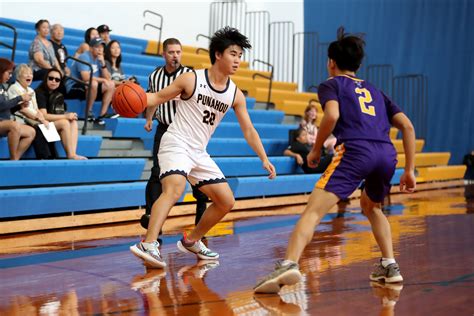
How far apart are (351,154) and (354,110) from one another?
234 mm

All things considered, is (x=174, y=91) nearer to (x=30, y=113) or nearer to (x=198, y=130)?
(x=198, y=130)

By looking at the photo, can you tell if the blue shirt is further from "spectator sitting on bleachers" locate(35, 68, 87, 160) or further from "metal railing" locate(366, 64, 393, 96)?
"metal railing" locate(366, 64, 393, 96)

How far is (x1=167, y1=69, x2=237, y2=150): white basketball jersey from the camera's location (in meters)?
4.82

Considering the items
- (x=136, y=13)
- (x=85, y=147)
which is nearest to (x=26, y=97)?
(x=85, y=147)

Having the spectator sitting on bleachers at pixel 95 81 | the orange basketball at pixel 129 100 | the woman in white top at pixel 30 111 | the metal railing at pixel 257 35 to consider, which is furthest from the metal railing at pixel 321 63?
the orange basketball at pixel 129 100

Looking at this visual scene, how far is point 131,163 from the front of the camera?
8148 millimetres

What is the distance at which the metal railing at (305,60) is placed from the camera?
16.0m

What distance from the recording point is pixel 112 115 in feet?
30.1

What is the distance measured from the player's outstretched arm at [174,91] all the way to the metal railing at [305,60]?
1137 cm

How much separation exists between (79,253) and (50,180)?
76.5 inches

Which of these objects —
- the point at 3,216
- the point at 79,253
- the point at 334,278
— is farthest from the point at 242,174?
the point at 334,278

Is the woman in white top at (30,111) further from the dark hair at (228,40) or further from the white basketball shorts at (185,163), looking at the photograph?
the dark hair at (228,40)

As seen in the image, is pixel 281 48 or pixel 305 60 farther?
pixel 305 60

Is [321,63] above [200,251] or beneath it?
above
